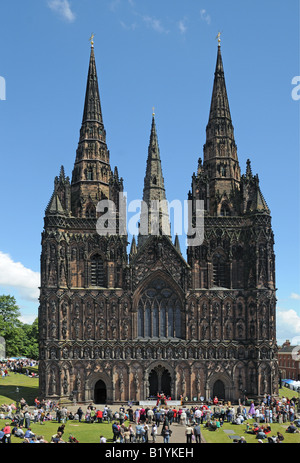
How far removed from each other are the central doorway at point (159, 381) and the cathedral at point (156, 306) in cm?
10

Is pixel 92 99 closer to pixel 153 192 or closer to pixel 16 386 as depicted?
pixel 153 192

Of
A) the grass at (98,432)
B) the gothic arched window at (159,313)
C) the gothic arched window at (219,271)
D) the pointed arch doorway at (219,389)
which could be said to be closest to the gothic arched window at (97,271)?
the gothic arched window at (159,313)

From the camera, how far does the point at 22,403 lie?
4556 cm

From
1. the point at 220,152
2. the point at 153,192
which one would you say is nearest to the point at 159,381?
the point at 220,152

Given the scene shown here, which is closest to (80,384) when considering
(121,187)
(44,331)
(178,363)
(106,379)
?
(106,379)

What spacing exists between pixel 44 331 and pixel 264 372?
22470 millimetres

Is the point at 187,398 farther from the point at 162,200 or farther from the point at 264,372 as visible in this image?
the point at 162,200

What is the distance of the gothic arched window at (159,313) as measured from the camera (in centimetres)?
5531

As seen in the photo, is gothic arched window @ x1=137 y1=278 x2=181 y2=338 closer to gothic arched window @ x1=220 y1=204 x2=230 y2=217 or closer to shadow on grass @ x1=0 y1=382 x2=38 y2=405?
gothic arched window @ x1=220 y1=204 x2=230 y2=217

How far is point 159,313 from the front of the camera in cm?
5553

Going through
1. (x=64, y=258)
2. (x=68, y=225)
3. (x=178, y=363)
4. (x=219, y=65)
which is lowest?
(x=178, y=363)

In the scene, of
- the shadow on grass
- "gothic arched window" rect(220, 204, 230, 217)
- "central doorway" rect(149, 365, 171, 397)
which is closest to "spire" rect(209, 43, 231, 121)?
"gothic arched window" rect(220, 204, 230, 217)

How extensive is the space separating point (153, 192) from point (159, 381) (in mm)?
36936
